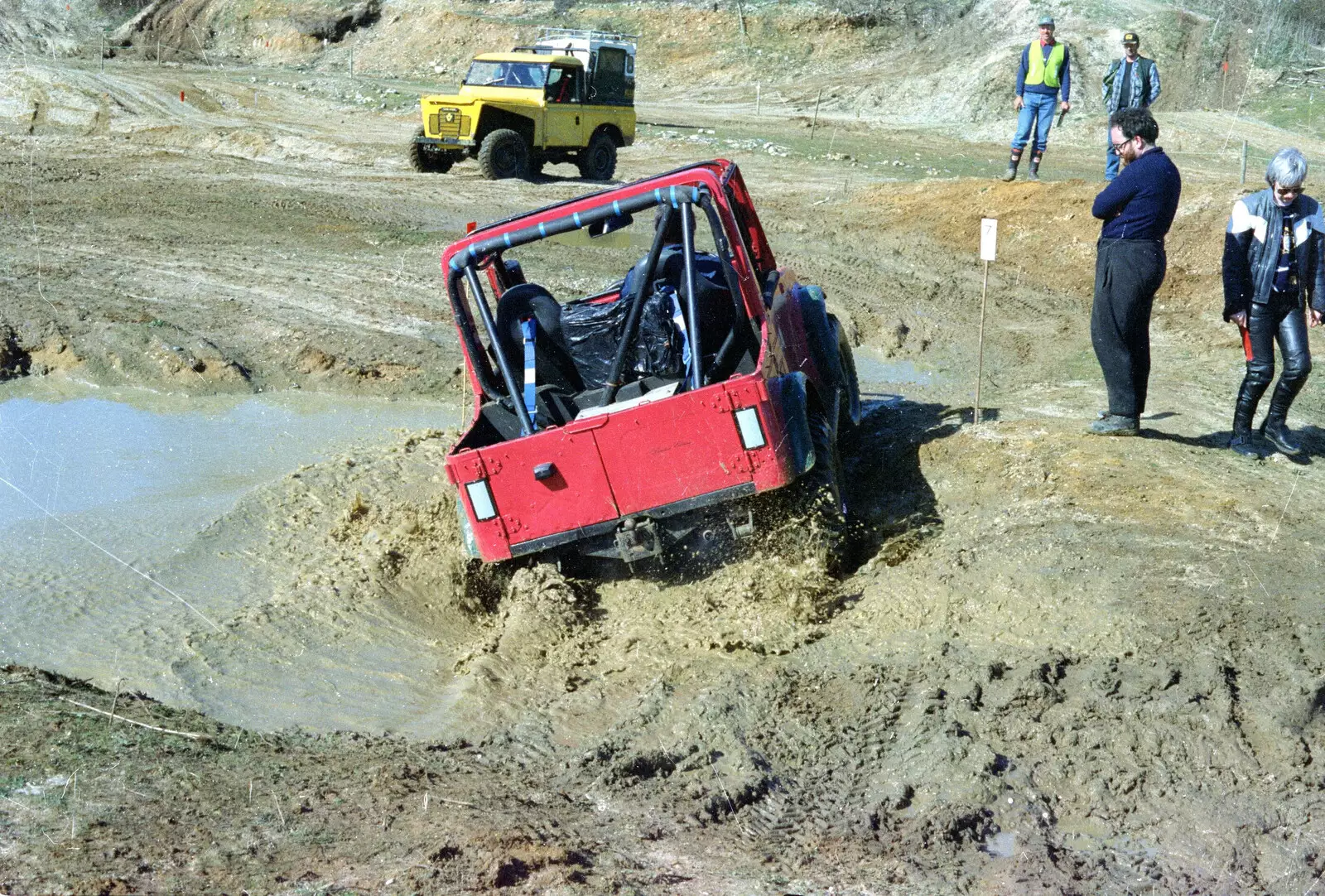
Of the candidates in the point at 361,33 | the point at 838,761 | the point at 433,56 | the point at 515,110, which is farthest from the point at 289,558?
the point at 361,33

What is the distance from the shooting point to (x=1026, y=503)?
7094 millimetres

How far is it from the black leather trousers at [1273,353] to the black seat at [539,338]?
3.89 m

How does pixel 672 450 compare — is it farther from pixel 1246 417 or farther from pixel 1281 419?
pixel 1281 419

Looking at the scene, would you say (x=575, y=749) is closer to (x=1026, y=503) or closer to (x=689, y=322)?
(x=689, y=322)

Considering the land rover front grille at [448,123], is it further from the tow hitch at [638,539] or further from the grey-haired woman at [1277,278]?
the tow hitch at [638,539]

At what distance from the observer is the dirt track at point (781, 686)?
13.7 ft

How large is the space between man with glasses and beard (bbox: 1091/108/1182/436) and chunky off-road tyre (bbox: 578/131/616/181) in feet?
45.4

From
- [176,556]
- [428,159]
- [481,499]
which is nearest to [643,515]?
[481,499]

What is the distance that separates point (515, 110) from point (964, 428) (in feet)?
42.1

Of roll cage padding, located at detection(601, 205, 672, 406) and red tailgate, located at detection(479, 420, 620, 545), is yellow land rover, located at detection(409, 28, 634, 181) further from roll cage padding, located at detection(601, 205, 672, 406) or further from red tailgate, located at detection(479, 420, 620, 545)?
red tailgate, located at detection(479, 420, 620, 545)

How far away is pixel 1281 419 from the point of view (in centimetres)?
751

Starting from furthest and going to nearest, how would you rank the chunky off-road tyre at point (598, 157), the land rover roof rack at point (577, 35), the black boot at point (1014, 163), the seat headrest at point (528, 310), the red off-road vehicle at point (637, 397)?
the land rover roof rack at point (577, 35) < the chunky off-road tyre at point (598, 157) < the black boot at point (1014, 163) < the seat headrest at point (528, 310) < the red off-road vehicle at point (637, 397)

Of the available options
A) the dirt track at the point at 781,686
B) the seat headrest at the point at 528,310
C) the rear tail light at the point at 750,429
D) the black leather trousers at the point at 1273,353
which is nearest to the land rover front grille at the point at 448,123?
the dirt track at the point at 781,686

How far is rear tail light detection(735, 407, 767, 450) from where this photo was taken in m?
6.05
